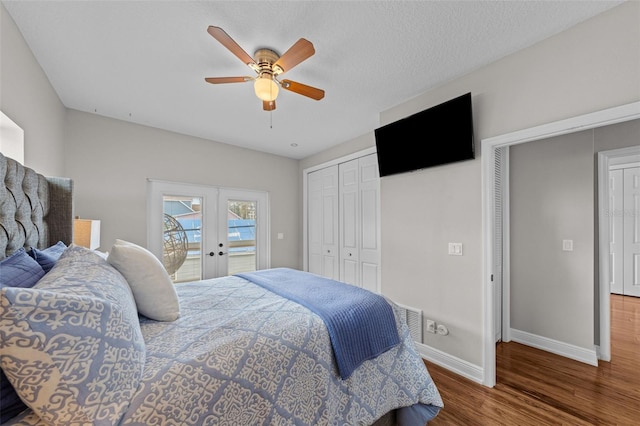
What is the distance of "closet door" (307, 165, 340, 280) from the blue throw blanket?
7.32ft

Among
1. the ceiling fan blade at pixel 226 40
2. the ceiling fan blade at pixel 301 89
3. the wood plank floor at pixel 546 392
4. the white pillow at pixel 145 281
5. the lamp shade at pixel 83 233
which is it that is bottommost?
the wood plank floor at pixel 546 392

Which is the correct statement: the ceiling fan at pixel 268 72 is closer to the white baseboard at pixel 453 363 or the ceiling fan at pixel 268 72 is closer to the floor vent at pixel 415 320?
the floor vent at pixel 415 320

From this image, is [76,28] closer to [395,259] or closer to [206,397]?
[206,397]

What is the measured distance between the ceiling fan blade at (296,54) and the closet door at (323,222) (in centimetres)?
245

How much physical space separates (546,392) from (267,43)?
3.40 metres

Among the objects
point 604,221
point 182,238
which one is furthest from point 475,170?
point 182,238

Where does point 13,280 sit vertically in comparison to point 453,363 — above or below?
above

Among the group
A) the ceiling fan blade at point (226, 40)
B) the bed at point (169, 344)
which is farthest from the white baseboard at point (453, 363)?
the ceiling fan blade at point (226, 40)

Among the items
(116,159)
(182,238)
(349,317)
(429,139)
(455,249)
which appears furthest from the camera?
(182,238)

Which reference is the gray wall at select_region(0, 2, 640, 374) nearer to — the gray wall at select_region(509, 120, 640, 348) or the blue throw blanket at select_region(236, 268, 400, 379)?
the gray wall at select_region(509, 120, 640, 348)

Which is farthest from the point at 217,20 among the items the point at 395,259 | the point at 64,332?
the point at 395,259

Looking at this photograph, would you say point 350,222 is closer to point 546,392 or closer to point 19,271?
point 546,392

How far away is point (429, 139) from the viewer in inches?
94.5

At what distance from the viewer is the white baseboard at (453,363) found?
213 centimetres
